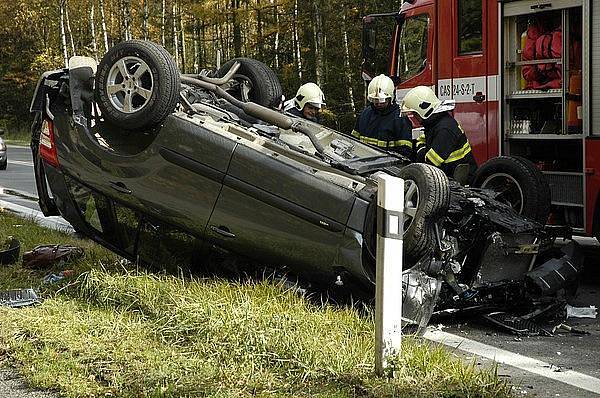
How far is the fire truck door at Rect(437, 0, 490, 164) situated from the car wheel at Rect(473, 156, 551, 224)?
1.65m

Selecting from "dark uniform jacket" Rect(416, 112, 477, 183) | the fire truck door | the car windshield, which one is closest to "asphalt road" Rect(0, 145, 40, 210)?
the car windshield

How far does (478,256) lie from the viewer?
5.80 m

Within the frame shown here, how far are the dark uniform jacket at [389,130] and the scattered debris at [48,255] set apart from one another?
2.74 m

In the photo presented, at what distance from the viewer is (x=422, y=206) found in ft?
17.5

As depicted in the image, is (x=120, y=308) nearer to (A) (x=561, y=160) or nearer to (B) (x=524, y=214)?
(B) (x=524, y=214)

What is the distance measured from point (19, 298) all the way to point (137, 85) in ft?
5.48

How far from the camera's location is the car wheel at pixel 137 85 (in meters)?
5.98

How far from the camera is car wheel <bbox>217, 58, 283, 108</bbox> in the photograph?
718cm

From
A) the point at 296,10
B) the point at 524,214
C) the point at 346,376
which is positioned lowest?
the point at 346,376

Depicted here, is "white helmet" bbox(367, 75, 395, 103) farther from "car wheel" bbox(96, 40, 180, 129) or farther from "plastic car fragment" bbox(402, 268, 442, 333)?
"plastic car fragment" bbox(402, 268, 442, 333)

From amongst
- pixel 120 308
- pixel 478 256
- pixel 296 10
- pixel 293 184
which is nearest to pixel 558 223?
pixel 478 256

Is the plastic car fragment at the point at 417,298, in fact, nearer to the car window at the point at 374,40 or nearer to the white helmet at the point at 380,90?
the white helmet at the point at 380,90

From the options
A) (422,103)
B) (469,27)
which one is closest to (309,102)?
(422,103)

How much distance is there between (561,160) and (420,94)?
65.7 inches
